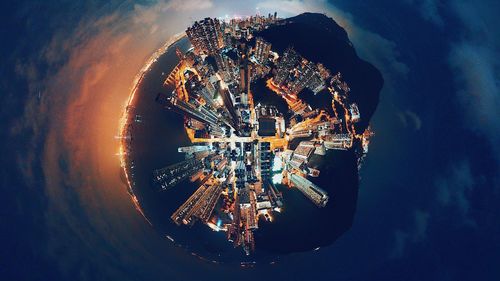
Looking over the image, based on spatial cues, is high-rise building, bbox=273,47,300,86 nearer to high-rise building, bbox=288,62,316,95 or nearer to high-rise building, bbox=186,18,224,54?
high-rise building, bbox=288,62,316,95

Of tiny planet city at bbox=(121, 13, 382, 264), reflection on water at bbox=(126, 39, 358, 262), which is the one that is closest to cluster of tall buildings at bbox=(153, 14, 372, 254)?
tiny planet city at bbox=(121, 13, 382, 264)

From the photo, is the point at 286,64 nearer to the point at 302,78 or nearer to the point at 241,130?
the point at 302,78

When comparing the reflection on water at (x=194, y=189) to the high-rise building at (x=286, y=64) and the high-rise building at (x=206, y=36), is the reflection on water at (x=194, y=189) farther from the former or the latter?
the high-rise building at (x=206, y=36)

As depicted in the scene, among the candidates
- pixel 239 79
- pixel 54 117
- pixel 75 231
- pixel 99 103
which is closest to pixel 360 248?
pixel 239 79

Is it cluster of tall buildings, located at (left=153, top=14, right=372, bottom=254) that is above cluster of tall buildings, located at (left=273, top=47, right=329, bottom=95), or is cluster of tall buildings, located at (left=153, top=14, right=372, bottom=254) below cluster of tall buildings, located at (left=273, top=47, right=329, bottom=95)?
below

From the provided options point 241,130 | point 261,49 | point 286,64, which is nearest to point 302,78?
point 286,64

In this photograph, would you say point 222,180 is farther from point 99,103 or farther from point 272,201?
point 99,103
